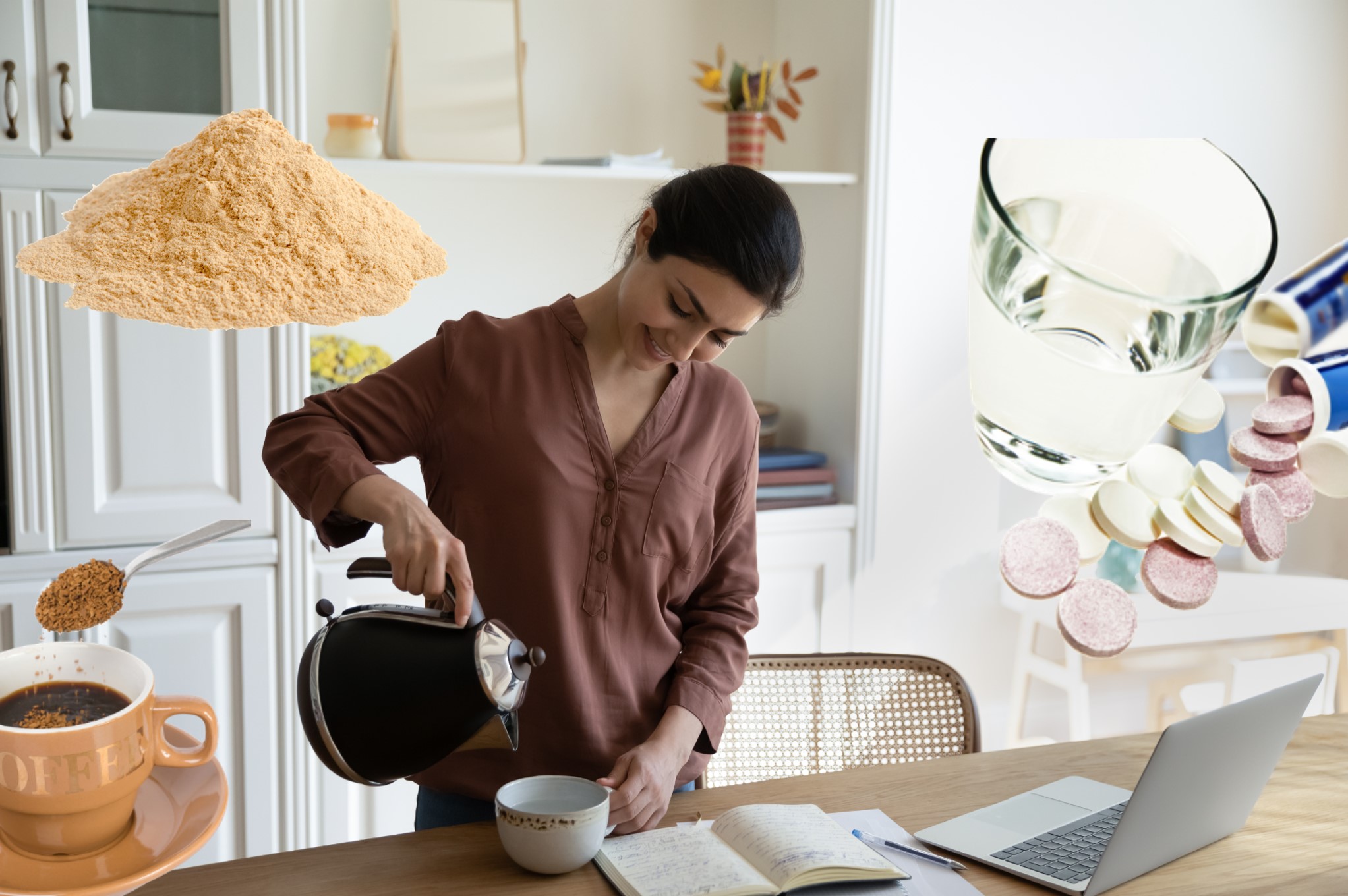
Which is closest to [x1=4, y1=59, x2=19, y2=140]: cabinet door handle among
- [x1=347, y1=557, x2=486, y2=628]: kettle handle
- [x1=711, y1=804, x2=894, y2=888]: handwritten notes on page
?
[x1=347, y1=557, x2=486, y2=628]: kettle handle

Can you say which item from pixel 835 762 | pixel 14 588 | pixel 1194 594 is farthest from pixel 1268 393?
pixel 14 588

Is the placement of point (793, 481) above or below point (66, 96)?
below

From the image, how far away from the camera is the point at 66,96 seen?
188cm

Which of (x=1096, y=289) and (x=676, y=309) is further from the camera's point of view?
(x=676, y=309)

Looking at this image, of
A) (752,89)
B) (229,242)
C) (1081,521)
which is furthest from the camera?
(752,89)

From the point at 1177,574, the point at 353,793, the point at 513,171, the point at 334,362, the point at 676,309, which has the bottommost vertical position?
the point at 353,793

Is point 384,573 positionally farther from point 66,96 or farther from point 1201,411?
point 1201,411

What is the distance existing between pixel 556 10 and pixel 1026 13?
1040mm

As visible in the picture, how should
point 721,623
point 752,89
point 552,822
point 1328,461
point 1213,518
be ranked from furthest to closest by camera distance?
point 752,89, point 1213,518, point 1328,461, point 721,623, point 552,822

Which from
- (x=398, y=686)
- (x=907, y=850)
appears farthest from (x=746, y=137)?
(x=398, y=686)

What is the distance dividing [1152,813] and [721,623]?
50cm

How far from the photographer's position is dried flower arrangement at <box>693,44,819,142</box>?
2.40 m

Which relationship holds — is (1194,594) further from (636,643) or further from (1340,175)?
(1340,175)

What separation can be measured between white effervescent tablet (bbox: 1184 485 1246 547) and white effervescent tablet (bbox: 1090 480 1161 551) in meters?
0.06
